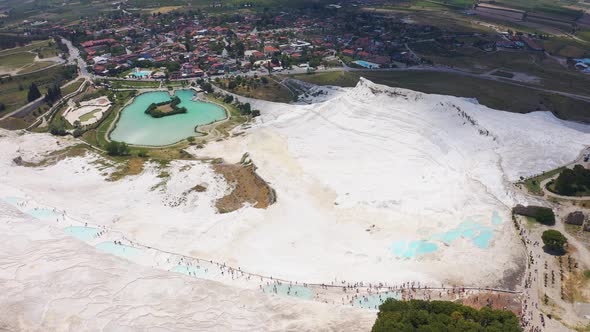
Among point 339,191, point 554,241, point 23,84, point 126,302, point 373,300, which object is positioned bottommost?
point 126,302

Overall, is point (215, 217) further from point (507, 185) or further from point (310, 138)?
point (507, 185)

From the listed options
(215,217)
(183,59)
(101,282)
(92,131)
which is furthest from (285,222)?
(183,59)

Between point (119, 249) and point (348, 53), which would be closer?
point (119, 249)

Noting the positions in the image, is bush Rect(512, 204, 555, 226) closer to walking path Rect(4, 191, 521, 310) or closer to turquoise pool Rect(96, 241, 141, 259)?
walking path Rect(4, 191, 521, 310)

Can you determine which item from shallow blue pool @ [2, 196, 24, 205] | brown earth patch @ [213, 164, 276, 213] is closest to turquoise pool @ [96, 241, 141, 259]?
brown earth patch @ [213, 164, 276, 213]

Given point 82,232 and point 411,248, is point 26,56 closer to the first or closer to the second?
point 82,232

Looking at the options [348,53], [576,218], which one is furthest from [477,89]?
[576,218]
